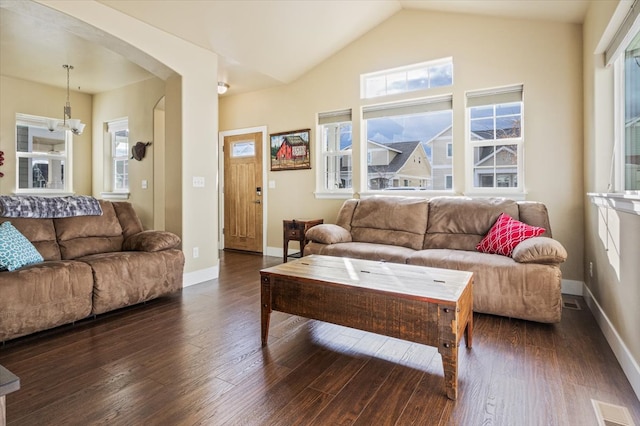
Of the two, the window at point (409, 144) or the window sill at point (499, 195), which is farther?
the window at point (409, 144)

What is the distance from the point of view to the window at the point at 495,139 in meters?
3.84

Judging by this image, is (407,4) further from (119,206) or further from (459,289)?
(119,206)

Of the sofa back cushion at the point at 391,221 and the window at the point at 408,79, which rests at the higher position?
the window at the point at 408,79

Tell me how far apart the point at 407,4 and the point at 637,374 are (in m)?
4.17

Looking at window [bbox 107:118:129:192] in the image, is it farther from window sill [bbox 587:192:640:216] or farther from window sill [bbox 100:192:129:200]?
window sill [bbox 587:192:640:216]

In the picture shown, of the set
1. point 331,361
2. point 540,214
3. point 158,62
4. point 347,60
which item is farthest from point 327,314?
point 347,60

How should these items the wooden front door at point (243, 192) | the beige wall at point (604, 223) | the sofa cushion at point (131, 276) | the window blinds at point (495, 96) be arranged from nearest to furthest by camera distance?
the beige wall at point (604, 223) < the sofa cushion at point (131, 276) < the window blinds at point (495, 96) < the wooden front door at point (243, 192)

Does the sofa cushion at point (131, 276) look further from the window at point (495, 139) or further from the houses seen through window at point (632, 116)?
the houses seen through window at point (632, 116)

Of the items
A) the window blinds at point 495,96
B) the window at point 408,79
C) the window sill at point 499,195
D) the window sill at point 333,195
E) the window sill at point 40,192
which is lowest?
the window sill at point 499,195

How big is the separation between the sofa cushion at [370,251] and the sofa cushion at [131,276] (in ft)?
5.01

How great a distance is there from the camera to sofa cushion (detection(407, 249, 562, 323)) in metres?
2.63

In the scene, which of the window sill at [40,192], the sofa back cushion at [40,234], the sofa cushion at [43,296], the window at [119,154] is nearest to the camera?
the sofa cushion at [43,296]

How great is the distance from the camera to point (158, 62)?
359cm

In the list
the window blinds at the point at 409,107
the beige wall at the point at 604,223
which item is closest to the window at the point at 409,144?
the window blinds at the point at 409,107
